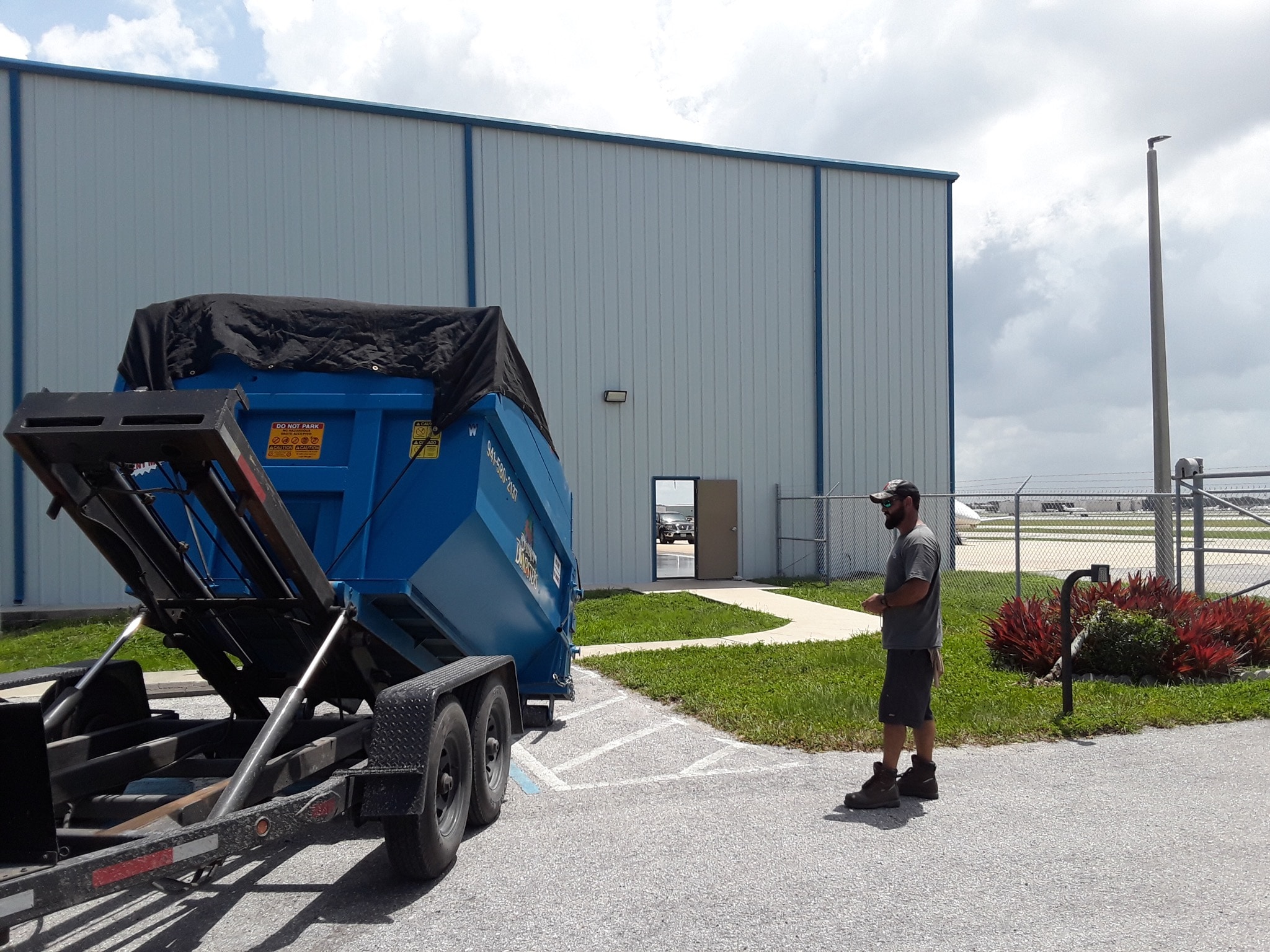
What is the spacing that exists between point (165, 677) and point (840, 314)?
1707 centimetres

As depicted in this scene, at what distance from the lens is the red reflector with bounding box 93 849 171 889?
9.98 ft

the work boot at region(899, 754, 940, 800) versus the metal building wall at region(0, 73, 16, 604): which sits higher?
the metal building wall at region(0, 73, 16, 604)

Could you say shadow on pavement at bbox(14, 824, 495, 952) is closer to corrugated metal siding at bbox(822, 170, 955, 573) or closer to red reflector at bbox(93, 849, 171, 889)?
red reflector at bbox(93, 849, 171, 889)

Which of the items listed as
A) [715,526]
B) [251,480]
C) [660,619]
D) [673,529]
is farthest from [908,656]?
[673,529]

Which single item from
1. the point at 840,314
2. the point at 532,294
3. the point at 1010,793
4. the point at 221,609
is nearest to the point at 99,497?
the point at 221,609

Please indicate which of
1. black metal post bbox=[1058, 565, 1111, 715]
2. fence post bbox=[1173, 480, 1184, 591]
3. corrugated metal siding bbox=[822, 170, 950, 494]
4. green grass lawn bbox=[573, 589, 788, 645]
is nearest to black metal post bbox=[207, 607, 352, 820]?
black metal post bbox=[1058, 565, 1111, 715]

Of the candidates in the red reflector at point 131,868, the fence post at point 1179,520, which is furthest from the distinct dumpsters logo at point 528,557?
the fence post at point 1179,520

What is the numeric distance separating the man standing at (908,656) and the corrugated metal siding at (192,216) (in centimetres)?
1568

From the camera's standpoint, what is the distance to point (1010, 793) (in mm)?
5914

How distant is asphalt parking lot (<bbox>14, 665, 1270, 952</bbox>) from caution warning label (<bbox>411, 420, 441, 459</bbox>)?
2.11m

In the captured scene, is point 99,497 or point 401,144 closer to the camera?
point 99,497

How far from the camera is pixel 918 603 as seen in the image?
570 cm

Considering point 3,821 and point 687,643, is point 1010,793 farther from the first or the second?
point 687,643

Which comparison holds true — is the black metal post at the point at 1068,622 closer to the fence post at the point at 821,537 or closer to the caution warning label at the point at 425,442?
the caution warning label at the point at 425,442
